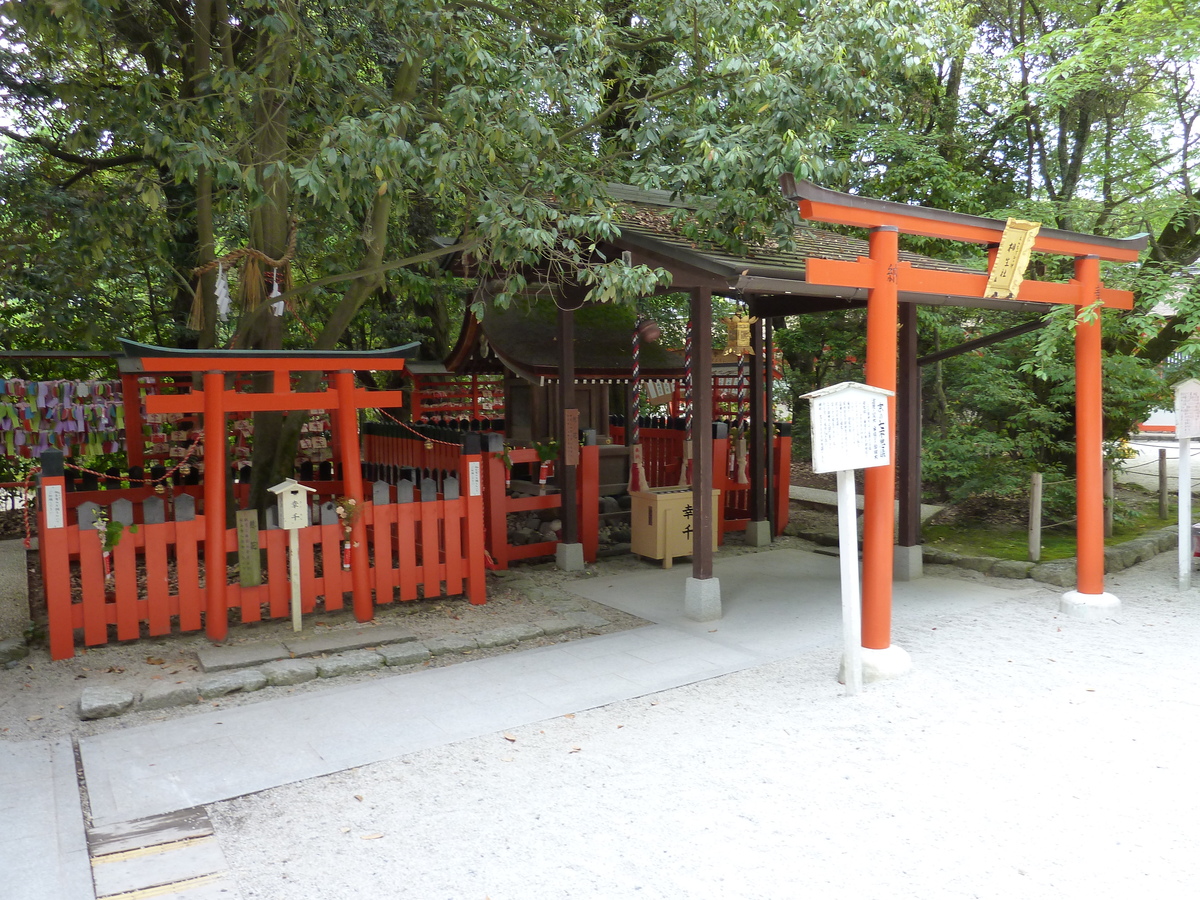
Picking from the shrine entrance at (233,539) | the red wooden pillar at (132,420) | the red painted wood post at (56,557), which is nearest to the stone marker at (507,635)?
the shrine entrance at (233,539)

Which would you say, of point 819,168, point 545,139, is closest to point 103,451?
point 545,139

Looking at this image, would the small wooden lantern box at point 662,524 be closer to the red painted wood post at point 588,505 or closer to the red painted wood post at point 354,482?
the red painted wood post at point 588,505

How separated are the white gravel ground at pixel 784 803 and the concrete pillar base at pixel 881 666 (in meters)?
0.09

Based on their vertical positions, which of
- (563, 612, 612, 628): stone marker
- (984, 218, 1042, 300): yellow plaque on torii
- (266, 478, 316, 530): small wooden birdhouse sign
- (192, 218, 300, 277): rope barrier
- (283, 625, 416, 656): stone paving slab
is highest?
(192, 218, 300, 277): rope barrier

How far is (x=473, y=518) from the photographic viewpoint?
25.0 ft

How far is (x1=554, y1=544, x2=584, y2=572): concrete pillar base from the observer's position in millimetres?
9227

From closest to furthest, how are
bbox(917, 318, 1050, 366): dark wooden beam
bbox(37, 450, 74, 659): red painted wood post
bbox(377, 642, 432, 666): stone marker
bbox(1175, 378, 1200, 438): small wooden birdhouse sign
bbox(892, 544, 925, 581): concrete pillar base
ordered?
bbox(37, 450, 74, 659): red painted wood post < bbox(377, 642, 432, 666): stone marker < bbox(1175, 378, 1200, 438): small wooden birdhouse sign < bbox(917, 318, 1050, 366): dark wooden beam < bbox(892, 544, 925, 581): concrete pillar base

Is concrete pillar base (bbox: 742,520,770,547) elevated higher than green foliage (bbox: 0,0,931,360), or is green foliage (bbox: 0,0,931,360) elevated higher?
green foliage (bbox: 0,0,931,360)

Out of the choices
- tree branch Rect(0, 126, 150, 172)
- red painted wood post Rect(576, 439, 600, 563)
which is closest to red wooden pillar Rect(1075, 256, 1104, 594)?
red painted wood post Rect(576, 439, 600, 563)

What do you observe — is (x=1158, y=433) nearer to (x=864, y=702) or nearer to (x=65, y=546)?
(x=864, y=702)

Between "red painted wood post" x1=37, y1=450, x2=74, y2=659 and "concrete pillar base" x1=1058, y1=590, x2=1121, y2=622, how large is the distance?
8.30 meters

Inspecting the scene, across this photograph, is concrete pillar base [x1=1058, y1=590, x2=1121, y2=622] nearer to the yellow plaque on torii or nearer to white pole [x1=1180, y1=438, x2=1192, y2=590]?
white pole [x1=1180, y1=438, x2=1192, y2=590]

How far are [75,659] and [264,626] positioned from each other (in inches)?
53.6

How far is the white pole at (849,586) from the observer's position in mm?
5496
